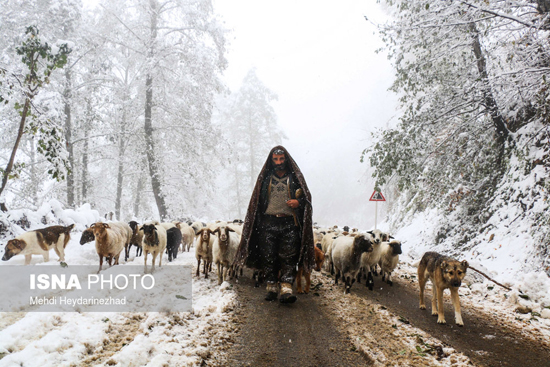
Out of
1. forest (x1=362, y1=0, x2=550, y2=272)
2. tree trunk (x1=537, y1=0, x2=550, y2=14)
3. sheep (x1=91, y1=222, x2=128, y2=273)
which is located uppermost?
tree trunk (x1=537, y1=0, x2=550, y2=14)

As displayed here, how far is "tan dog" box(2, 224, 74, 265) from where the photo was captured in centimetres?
650

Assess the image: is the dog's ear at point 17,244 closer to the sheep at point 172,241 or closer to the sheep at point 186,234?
the sheep at point 172,241

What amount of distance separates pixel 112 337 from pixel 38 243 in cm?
499

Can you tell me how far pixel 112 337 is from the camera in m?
3.61

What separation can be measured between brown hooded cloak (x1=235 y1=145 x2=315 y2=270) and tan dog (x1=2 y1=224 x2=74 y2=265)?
4.98m

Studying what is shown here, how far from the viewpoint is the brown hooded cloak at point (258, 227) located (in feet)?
18.7

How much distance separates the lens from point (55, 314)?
157 inches

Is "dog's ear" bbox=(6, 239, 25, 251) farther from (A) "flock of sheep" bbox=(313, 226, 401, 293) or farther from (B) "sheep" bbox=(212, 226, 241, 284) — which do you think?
(A) "flock of sheep" bbox=(313, 226, 401, 293)

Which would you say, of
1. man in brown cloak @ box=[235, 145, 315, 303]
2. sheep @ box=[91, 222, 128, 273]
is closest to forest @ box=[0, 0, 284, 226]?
sheep @ box=[91, 222, 128, 273]

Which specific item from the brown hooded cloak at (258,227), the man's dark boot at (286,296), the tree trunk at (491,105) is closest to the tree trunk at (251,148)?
the tree trunk at (491,105)

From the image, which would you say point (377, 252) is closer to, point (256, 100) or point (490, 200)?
point (490, 200)

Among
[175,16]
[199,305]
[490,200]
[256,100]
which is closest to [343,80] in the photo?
[256,100]

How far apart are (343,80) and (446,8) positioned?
87.9 metres

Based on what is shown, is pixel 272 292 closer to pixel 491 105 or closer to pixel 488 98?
pixel 488 98
